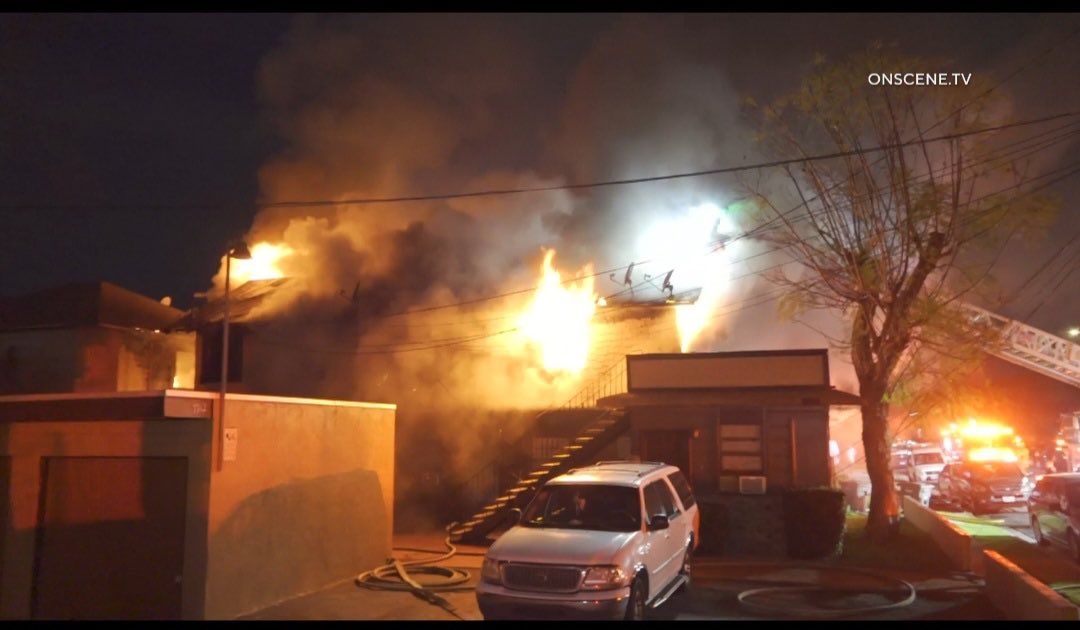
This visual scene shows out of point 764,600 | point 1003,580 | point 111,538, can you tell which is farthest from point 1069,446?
point 111,538

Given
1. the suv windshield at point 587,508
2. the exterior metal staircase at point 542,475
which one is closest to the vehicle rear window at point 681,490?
the suv windshield at point 587,508

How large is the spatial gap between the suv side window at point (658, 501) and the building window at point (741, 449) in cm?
673

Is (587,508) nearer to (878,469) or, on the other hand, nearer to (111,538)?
(111,538)

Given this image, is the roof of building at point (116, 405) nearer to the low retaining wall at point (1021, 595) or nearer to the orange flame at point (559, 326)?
the low retaining wall at point (1021, 595)

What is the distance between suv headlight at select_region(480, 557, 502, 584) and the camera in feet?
27.2

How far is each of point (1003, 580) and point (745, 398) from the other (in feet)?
22.5

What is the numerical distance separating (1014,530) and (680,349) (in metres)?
9.50

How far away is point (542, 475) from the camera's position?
1753cm

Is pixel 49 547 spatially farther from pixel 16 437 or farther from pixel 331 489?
pixel 331 489

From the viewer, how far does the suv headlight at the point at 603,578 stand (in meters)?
7.89

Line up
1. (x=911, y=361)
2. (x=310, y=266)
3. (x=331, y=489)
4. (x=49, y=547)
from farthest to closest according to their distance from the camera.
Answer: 1. (x=310, y=266)
2. (x=911, y=361)
3. (x=331, y=489)
4. (x=49, y=547)

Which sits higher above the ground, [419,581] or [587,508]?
[587,508]
